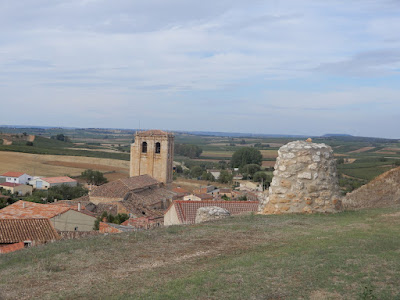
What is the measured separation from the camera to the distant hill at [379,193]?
48.8 ft

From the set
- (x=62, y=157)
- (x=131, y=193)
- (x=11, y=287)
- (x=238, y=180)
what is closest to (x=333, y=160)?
(x=11, y=287)

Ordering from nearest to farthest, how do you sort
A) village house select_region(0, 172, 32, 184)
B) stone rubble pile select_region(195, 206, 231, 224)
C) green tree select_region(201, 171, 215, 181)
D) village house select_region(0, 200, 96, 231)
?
stone rubble pile select_region(195, 206, 231, 224)
village house select_region(0, 200, 96, 231)
village house select_region(0, 172, 32, 184)
green tree select_region(201, 171, 215, 181)

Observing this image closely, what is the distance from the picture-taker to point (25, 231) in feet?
61.3

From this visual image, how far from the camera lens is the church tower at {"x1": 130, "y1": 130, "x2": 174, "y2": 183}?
48.4 m

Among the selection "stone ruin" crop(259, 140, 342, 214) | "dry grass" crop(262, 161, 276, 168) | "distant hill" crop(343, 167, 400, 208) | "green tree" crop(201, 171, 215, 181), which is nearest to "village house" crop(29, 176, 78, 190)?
"green tree" crop(201, 171, 215, 181)

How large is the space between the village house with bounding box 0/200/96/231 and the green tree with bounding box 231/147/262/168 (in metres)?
71.3

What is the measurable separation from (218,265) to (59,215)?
69.4ft

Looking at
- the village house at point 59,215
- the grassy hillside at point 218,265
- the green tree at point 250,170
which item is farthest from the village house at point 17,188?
the grassy hillside at point 218,265

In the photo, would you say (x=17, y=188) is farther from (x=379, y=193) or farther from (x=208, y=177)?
(x=379, y=193)

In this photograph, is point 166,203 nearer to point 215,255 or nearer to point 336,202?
point 336,202

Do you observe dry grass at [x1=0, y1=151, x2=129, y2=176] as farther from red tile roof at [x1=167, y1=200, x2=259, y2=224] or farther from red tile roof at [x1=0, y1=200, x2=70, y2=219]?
red tile roof at [x1=167, y1=200, x2=259, y2=224]

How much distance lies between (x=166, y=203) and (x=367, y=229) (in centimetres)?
3522

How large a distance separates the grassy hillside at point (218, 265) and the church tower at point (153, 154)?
3925 cm

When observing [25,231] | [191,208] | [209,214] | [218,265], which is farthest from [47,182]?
[218,265]
